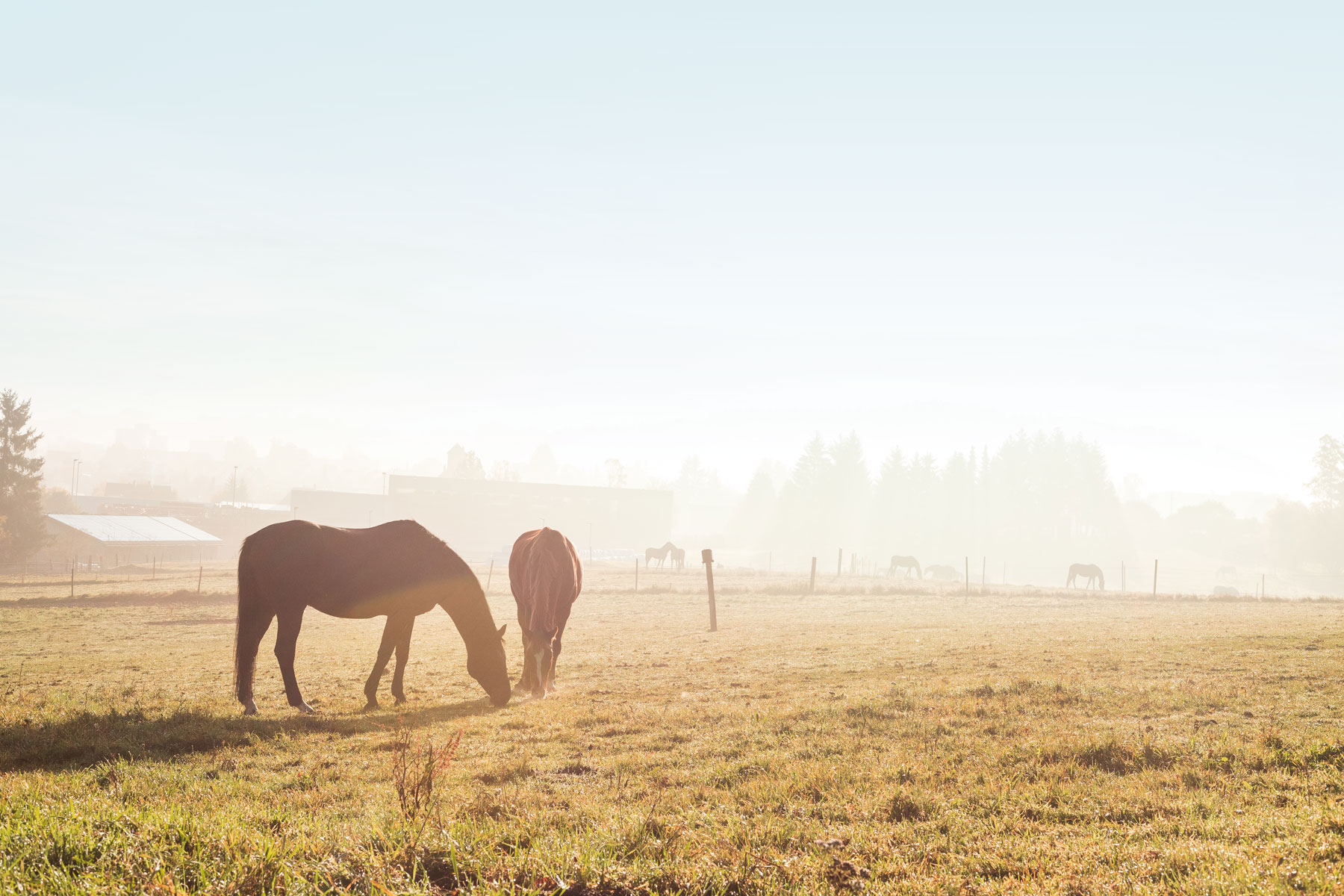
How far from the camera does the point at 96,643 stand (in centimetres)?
1917

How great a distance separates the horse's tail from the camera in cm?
952

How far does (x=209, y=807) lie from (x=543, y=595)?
6.05m

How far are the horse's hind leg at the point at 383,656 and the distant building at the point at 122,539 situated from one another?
59673mm

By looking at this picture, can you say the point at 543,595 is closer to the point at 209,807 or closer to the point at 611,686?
the point at 611,686

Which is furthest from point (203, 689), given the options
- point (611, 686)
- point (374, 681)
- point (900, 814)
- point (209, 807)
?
point (900, 814)

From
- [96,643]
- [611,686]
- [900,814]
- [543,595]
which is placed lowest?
[96,643]

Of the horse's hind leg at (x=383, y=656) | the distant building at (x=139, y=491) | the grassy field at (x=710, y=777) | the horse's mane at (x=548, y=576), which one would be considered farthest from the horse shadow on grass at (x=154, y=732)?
the distant building at (x=139, y=491)

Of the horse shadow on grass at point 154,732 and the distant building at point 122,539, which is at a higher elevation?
the horse shadow on grass at point 154,732

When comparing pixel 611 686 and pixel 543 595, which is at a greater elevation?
pixel 543 595

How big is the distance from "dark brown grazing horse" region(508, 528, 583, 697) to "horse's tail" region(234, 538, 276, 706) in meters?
3.39

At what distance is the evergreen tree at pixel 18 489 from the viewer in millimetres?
52719

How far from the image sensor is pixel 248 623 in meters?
9.54

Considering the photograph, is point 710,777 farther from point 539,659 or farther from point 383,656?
point 383,656

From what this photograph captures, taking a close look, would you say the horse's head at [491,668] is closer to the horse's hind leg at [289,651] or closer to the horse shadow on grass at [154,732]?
the horse shadow on grass at [154,732]
